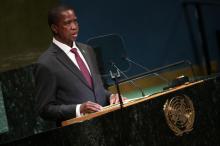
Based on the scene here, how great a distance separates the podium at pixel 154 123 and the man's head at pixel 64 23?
22.3 inches

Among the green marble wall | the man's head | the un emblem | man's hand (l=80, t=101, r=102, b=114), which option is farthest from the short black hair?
the green marble wall

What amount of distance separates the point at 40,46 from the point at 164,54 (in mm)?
2074

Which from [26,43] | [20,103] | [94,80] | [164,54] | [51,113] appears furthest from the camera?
[164,54]

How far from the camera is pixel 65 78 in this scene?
3.24m

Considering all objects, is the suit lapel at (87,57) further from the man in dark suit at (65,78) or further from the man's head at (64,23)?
the man's head at (64,23)

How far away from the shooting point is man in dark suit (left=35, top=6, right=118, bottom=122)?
315 cm

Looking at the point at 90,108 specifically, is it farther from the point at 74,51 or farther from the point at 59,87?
the point at 74,51

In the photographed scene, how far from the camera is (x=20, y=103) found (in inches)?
185

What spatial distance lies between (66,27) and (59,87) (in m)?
0.37

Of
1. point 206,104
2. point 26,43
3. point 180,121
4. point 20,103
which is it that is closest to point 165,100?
point 180,121

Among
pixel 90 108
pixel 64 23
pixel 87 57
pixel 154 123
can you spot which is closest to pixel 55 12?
pixel 64 23

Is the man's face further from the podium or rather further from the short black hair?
the podium

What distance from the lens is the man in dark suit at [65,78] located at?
3.15 meters

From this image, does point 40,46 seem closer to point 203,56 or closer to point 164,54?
point 164,54
